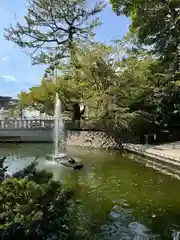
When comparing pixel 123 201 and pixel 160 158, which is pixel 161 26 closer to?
pixel 160 158

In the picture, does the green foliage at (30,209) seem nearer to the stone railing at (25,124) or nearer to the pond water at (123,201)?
the pond water at (123,201)

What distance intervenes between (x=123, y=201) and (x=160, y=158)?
231 inches

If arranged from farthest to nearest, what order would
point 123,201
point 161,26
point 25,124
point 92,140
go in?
point 25,124 → point 161,26 → point 92,140 → point 123,201

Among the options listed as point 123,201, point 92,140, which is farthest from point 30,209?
point 92,140

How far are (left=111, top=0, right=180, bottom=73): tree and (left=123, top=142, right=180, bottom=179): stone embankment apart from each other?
5592 mm

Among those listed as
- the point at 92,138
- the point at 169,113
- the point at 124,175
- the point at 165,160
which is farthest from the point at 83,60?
the point at 124,175

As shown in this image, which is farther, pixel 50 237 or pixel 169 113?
pixel 169 113

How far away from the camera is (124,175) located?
1052 centimetres

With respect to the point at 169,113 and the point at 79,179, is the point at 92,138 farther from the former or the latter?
the point at 79,179

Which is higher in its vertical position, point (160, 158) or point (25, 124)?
point (25, 124)

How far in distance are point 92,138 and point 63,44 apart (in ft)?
33.3

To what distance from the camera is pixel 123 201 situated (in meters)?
7.46

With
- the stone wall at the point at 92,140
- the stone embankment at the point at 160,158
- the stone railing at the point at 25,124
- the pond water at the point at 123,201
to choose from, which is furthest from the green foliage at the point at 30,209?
the stone railing at the point at 25,124

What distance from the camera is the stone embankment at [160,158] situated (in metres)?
11.5
